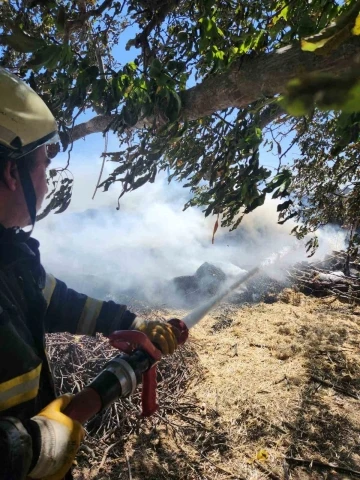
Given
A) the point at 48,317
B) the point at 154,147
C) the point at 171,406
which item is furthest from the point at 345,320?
the point at 48,317

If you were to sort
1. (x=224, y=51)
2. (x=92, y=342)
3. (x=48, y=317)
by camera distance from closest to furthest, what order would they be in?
(x=48, y=317) < (x=224, y=51) < (x=92, y=342)

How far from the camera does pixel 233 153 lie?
121 inches

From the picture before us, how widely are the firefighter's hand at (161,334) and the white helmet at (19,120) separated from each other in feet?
3.88

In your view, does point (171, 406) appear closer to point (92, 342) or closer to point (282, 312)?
point (92, 342)

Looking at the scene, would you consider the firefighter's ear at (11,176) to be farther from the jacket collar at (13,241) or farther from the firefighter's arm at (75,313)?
the firefighter's arm at (75,313)

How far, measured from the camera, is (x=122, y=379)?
5.08ft

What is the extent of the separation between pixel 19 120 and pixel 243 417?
10.3ft

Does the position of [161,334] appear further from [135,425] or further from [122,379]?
[135,425]

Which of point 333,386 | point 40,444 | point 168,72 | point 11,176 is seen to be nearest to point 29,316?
point 40,444

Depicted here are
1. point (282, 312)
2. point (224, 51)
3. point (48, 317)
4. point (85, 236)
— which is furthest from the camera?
point (85, 236)

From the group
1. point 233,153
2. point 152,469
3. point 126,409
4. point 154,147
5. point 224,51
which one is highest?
point 224,51

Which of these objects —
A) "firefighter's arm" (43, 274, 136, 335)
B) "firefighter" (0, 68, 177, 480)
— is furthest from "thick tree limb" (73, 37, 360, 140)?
"firefighter's arm" (43, 274, 136, 335)

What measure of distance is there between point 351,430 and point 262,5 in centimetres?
395

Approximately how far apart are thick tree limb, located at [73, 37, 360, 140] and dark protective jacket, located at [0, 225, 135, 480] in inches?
63.4
